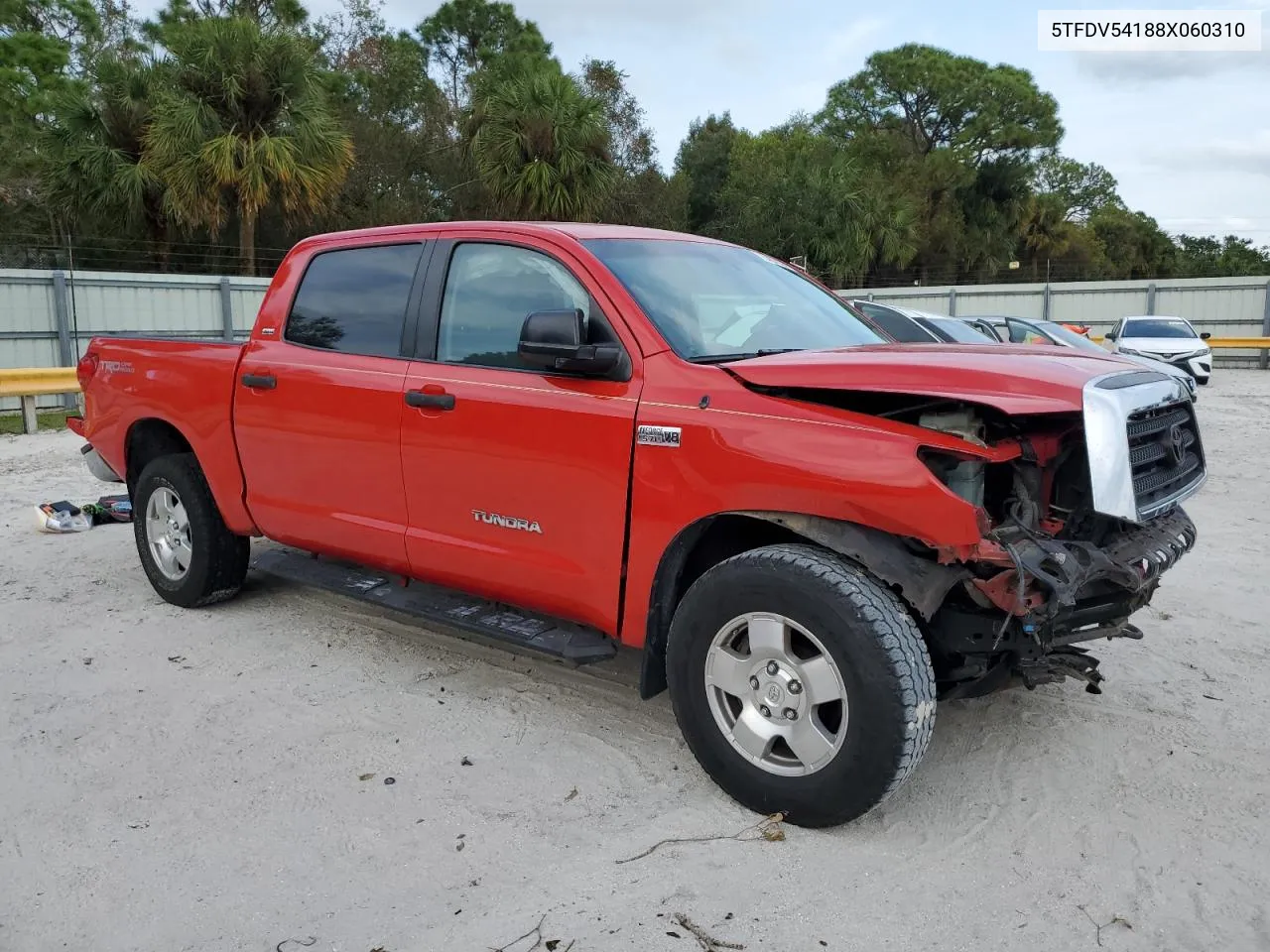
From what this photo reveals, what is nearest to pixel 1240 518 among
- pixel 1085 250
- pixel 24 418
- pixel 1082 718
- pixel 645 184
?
pixel 1082 718

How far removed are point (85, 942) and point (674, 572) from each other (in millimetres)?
1999

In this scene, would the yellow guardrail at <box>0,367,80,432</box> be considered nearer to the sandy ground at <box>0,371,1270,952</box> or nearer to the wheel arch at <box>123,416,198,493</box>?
the wheel arch at <box>123,416,198,493</box>

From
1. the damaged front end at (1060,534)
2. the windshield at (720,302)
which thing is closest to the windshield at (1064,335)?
the windshield at (720,302)

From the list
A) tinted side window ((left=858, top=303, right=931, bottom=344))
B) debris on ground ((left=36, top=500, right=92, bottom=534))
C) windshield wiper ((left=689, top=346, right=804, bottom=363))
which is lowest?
debris on ground ((left=36, top=500, right=92, bottom=534))

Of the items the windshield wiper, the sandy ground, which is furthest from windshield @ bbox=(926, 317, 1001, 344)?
the windshield wiper

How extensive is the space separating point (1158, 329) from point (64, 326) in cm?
2010

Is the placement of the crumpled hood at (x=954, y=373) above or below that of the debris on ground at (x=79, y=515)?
above

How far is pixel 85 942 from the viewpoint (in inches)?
108

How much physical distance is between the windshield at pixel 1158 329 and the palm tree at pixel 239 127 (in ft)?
53.7

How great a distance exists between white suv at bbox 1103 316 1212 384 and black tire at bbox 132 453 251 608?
17.5 m

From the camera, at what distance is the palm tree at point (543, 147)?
74.2 feet

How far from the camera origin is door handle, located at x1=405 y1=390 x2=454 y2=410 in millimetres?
4074

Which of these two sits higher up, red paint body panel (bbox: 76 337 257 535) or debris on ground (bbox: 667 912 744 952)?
red paint body panel (bbox: 76 337 257 535)

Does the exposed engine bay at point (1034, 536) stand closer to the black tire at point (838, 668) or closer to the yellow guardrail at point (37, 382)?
the black tire at point (838, 668)
